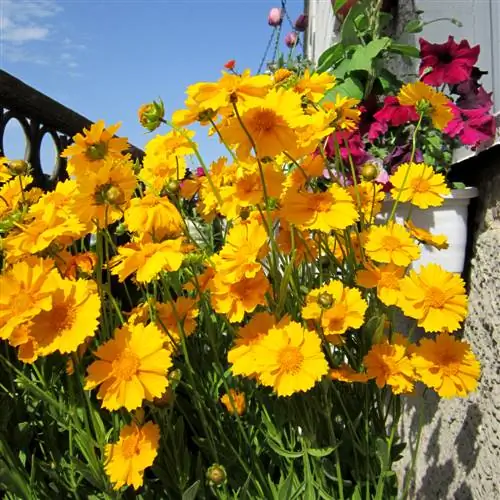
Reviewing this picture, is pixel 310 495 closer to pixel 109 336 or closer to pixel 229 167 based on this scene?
pixel 109 336

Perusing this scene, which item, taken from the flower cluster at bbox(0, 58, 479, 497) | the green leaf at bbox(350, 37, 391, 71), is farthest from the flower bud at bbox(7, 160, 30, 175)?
the green leaf at bbox(350, 37, 391, 71)

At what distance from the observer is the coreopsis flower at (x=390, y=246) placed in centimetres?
89

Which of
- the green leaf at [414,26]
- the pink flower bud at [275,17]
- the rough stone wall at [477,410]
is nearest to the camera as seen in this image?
the rough stone wall at [477,410]

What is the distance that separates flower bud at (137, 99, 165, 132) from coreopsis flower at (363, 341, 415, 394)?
0.46m

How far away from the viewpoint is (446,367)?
0.92m

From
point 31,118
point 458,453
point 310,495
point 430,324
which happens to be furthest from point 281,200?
point 31,118

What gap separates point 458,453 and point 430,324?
55 centimetres

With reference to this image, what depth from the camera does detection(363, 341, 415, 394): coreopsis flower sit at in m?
0.87

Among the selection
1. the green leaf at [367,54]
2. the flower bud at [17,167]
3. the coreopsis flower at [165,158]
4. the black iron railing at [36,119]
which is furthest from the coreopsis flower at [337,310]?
the black iron railing at [36,119]

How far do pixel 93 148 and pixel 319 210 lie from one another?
33cm

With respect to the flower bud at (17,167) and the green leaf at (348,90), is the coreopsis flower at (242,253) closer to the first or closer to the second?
the flower bud at (17,167)

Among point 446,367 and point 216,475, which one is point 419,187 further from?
point 216,475

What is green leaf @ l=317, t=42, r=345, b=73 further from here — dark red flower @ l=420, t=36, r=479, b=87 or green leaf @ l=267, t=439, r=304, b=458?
green leaf @ l=267, t=439, r=304, b=458

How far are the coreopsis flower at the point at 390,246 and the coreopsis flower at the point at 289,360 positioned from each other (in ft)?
0.53
